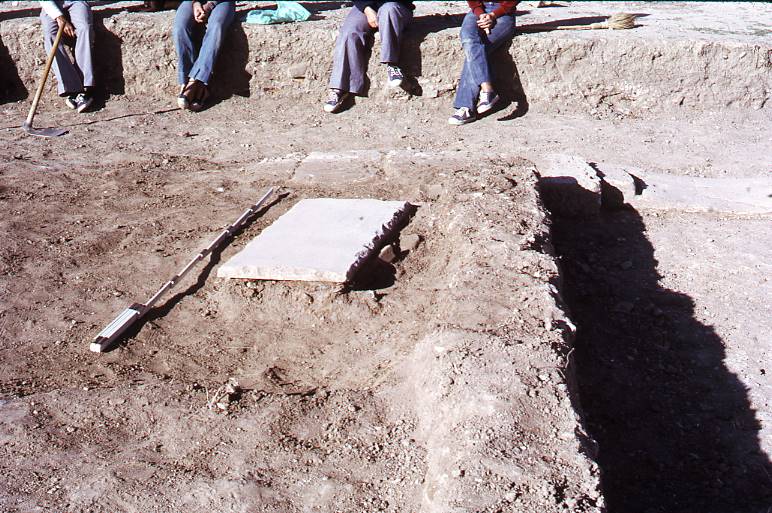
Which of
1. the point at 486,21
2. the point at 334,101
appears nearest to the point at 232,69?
the point at 334,101

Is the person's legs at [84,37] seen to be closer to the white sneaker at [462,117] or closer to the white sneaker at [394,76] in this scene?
the white sneaker at [394,76]

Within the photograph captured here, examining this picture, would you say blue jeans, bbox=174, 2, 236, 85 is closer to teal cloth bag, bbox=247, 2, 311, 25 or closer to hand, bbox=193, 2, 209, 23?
hand, bbox=193, 2, 209, 23

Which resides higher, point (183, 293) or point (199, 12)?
point (199, 12)

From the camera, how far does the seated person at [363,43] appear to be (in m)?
6.20

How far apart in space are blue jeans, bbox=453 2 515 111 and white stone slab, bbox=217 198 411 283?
2.18 meters

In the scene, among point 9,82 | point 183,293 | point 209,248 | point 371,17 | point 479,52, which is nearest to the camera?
point 183,293

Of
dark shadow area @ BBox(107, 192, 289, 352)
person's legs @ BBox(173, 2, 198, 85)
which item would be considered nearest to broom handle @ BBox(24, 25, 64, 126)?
person's legs @ BBox(173, 2, 198, 85)

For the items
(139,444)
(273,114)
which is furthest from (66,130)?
(139,444)

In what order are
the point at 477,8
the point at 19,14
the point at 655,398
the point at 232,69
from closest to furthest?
the point at 655,398 → the point at 477,8 → the point at 232,69 → the point at 19,14

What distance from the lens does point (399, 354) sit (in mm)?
3100

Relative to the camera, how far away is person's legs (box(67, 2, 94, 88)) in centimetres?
662

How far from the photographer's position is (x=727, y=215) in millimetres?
4680

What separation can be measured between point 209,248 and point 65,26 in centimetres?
352

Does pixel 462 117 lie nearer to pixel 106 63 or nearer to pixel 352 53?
pixel 352 53
